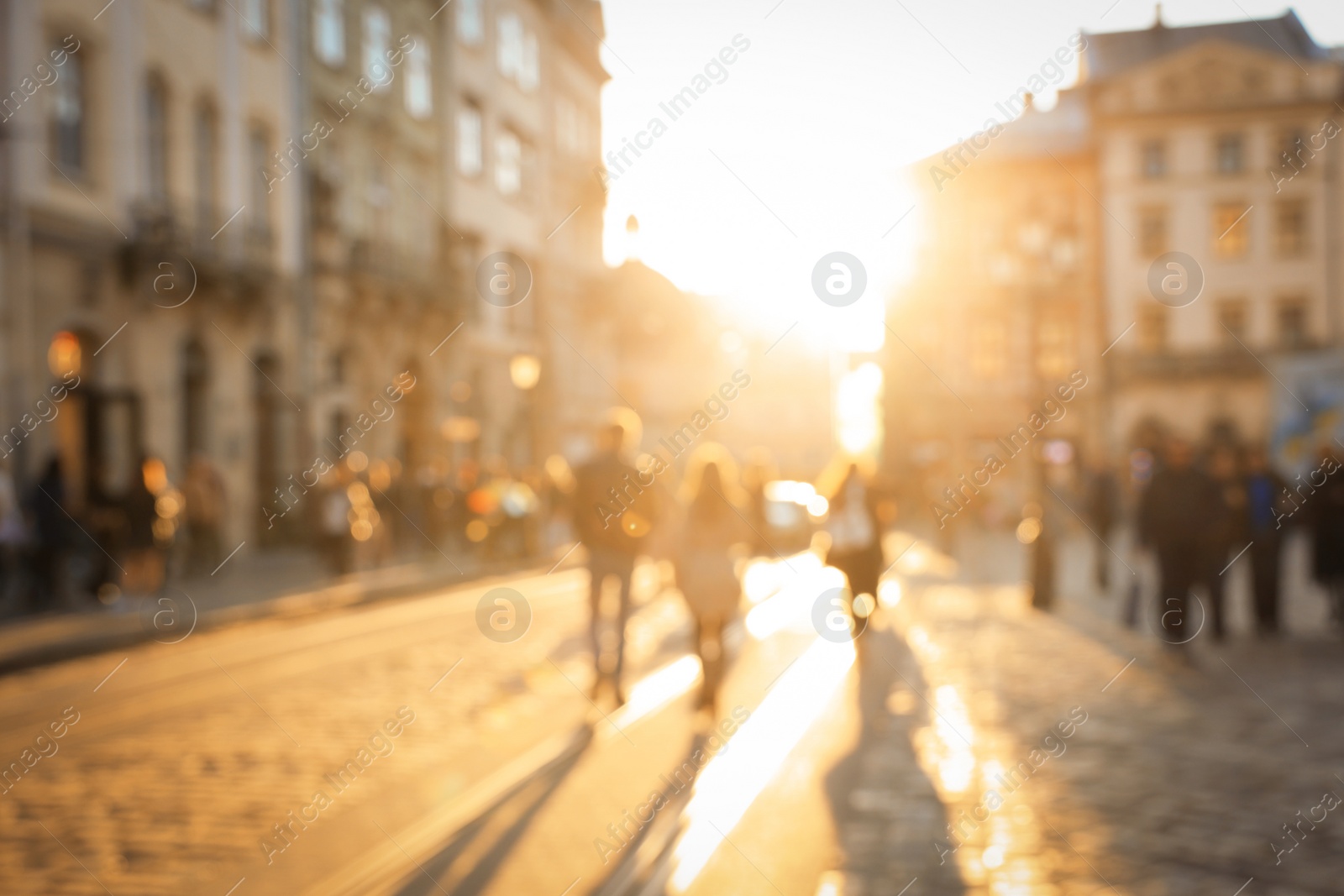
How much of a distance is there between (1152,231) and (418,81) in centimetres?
2914

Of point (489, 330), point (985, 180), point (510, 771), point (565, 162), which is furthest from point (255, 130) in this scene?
point (985, 180)

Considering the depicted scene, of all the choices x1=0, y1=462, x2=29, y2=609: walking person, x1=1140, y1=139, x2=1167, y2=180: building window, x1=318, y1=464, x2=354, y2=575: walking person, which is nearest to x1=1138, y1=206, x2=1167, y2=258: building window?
x1=1140, y1=139, x2=1167, y2=180: building window

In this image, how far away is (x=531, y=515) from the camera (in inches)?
1111

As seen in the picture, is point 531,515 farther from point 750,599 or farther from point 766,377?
point 766,377

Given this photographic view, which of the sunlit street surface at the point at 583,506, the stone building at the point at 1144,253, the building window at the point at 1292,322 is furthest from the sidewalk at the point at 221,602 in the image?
the building window at the point at 1292,322

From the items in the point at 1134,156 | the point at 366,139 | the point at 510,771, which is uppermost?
the point at 1134,156

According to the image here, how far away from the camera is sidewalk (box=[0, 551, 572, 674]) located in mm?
13656

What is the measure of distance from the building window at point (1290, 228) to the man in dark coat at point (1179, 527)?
44.8 meters

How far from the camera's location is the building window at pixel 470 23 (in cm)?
3925

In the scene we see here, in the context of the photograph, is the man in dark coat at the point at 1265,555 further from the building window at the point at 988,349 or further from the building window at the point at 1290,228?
the building window at the point at 988,349

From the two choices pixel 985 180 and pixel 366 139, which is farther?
pixel 985 180

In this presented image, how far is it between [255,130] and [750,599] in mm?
14988

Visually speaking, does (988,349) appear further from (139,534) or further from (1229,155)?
(139,534)

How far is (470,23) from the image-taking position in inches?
1575
